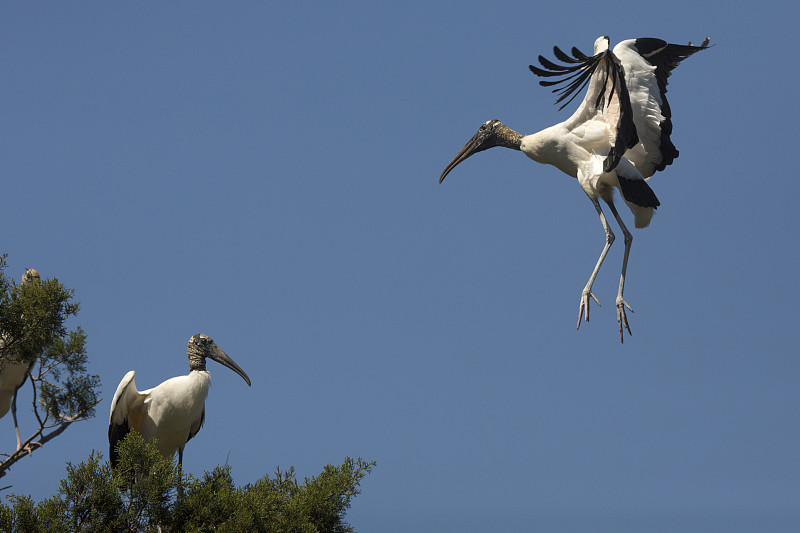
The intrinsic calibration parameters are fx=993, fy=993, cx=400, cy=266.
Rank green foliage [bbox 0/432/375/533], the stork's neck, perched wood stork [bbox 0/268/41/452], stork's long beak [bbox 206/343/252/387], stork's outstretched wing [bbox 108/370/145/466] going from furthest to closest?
stork's long beak [bbox 206/343/252/387], the stork's neck, perched wood stork [bbox 0/268/41/452], stork's outstretched wing [bbox 108/370/145/466], green foliage [bbox 0/432/375/533]

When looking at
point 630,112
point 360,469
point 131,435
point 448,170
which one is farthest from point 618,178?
point 131,435

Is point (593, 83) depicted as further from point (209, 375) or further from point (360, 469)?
point (209, 375)

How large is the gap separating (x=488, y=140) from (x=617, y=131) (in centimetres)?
220

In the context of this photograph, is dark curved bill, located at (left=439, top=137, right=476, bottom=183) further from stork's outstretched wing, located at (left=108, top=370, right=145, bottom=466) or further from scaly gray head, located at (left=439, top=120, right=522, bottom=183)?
stork's outstretched wing, located at (left=108, top=370, right=145, bottom=466)

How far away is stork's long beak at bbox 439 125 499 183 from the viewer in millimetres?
10289

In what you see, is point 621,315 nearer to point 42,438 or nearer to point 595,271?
point 595,271

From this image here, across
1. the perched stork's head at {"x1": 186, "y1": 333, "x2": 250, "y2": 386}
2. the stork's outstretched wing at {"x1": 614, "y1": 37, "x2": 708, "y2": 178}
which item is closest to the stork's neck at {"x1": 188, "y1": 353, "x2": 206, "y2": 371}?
the perched stork's head at {"x1": 186, "y1": 333, "x2": 250, "y2": 386}

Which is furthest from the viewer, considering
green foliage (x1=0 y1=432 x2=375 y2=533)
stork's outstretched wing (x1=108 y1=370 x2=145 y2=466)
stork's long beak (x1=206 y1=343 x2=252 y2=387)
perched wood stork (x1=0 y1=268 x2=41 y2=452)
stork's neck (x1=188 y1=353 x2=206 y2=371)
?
stork's long beak (x1=206 y1=343 x2=252 y2=387)

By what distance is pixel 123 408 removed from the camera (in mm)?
9414

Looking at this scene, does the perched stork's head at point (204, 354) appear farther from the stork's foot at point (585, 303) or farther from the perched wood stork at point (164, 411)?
the stork's foot at point (585, 303)

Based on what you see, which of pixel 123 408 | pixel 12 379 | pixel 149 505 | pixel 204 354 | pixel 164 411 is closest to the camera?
pixel 149 505

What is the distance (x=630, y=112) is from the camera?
824cm

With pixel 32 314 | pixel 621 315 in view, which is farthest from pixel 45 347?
pixel 621 315

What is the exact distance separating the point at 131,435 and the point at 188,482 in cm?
60
